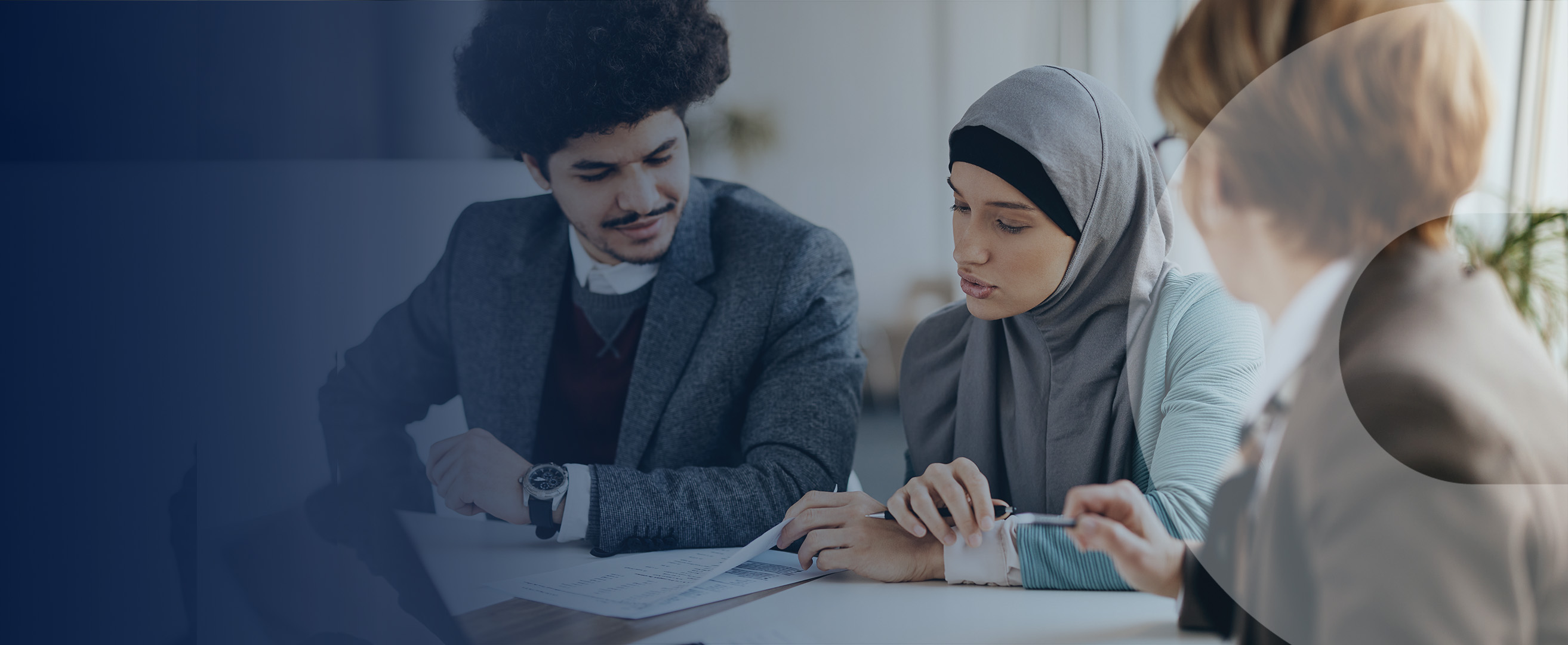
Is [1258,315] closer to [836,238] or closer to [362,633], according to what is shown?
[836,238]

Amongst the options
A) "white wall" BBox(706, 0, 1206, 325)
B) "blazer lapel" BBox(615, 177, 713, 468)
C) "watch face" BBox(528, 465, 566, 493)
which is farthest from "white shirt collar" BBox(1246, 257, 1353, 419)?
"watch face" BBox(528, 465, 566, 493)

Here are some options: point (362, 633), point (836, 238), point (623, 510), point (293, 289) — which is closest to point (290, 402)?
point (293, 289)

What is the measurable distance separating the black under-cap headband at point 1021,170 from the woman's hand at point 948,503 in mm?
279

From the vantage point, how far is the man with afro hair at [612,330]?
978 millimetres

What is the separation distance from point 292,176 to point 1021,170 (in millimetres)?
794

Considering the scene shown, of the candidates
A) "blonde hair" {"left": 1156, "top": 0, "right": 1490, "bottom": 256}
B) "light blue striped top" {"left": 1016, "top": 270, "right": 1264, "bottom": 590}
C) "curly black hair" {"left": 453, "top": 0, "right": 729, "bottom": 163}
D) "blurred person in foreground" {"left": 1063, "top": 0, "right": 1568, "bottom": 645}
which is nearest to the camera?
"blurred person in foreground" {"left": 1063, "top": 0, "right": 1568, "bottom": 645}

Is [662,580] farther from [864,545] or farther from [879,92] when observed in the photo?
[879,92]

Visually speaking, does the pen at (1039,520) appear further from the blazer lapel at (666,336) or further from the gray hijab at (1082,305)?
the blazer lapel at (666,336)

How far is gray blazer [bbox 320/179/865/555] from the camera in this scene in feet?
3.26

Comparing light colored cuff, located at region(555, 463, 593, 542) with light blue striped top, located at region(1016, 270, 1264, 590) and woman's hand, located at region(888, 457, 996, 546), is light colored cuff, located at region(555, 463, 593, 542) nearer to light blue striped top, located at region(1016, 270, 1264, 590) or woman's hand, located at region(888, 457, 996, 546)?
woman's hand, located at region(888, 457, 996, 546)

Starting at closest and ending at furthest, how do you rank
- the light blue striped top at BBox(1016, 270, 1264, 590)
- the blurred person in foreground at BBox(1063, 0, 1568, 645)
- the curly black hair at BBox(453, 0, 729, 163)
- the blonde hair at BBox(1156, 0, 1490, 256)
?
1. the blurred person in foreground at BBox(1063, 0, 1568, 645)
2. the blonde hair at BBox(1156, 0, 1490, 256)
3. the light blue striped top at BBox(1016, 270, 1264, 590)
4. the curly black hair at BBox(453, 0, 729, 163)

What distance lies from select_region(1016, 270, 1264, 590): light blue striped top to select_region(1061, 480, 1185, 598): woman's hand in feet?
0.27

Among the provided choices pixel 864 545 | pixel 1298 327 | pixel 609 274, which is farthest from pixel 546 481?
pixel 1298 327

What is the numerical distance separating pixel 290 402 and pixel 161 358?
0.43ft
